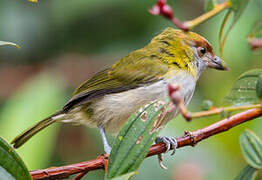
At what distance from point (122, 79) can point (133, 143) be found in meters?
1.28

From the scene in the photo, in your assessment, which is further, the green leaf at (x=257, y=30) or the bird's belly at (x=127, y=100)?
the bird's belly at (x=127, y=100)

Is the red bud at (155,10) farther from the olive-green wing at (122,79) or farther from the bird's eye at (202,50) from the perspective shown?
the bird's eye at (202,50)

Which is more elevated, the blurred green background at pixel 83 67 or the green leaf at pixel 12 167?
the green leaf at pixel 12 167

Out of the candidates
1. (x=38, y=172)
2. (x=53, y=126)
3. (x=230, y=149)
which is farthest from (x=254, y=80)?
(x=53, y=126)

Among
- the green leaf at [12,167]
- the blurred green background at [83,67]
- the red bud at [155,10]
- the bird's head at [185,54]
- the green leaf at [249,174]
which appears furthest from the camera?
the blurred green background at [83,67]

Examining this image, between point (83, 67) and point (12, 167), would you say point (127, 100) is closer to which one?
point (12, 167)

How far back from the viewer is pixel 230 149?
3.18 m

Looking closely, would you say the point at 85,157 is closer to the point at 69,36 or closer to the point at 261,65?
the point at 69,36

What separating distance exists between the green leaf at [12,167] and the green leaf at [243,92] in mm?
767

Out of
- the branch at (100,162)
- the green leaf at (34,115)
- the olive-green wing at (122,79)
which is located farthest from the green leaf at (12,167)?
the green leaf at (34,115)

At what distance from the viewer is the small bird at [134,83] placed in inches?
106

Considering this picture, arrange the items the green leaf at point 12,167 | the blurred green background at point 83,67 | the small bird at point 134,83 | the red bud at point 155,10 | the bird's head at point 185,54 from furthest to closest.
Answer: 1. the blurred green background at point 83,67
2. the bird's head at point 185,54
3. the small bird at point 134,83
4. the green leaf at point 12,167
5. the red bud at point 155,10

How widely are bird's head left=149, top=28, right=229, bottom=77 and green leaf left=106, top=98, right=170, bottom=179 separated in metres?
1.29

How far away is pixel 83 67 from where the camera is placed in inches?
173
